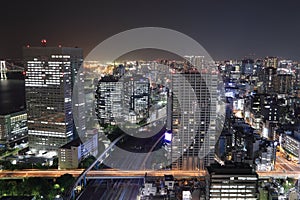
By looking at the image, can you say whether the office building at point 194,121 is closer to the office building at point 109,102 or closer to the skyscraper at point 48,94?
the skyscraper at point 48,94

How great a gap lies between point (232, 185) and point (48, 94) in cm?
440

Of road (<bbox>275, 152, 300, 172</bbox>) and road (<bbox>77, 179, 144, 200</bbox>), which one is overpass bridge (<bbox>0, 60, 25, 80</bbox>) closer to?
road (<bbox>77, 179, 144, 200</bbox>)

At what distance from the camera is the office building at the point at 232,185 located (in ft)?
13.1

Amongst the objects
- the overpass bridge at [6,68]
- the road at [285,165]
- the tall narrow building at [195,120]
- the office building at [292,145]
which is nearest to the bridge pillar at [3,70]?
the overpass bridge at [6,68]

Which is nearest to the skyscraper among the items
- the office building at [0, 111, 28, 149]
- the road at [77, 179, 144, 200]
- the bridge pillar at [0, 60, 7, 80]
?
the office building at [0, 111, 28, 149]

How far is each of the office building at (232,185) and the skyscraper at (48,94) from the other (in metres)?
3.77

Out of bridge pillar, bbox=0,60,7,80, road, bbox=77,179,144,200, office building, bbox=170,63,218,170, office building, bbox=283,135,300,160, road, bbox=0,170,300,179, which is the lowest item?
road, bbox=77,179,144,200

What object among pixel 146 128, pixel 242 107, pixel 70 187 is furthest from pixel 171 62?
pixel 70 187

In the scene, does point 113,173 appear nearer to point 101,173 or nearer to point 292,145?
point 101,173

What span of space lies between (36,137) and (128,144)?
2.11 m

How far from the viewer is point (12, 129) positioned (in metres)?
7.21

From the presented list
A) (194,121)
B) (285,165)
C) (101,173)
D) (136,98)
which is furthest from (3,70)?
(285,165)

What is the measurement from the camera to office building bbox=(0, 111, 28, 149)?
6.95 metres

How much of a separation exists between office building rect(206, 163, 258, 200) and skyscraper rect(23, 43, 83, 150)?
3.77m
